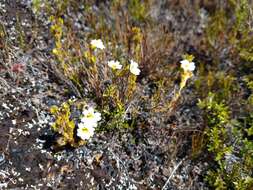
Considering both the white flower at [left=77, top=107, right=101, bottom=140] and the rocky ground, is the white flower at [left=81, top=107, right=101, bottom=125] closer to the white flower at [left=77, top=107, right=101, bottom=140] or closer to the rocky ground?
the white flower at [left=77, top=107, right=101, bottom=140]

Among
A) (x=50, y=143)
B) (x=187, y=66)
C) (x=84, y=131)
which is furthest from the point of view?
(x=187, y=66)

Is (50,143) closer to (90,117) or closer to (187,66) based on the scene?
(90,117)

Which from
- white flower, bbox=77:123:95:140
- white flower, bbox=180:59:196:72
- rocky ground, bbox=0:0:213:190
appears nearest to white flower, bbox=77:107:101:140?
white flower, bbox=77:123:95:140

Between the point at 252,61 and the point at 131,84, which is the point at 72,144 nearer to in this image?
the point at 131,84

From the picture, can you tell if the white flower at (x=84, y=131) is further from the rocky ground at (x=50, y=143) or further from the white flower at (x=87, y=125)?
the rocky ground at (x=50, y=143)

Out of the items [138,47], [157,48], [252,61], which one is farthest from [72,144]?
[252,61]

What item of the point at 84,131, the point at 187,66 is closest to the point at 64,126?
the point at 84,131

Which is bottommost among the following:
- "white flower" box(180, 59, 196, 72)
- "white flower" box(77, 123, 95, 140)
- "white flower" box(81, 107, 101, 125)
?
A: "white flower" box(77, 123, 95, 140)

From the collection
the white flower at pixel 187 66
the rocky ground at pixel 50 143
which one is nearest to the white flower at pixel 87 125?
the rocky ground at pixel 50 143

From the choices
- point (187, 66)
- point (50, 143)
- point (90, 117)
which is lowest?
point (50, 143)
